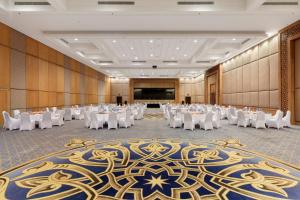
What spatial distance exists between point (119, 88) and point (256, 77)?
2089cm

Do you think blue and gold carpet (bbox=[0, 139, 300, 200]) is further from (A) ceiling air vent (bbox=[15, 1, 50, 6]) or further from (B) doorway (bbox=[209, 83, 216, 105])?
(B) doorway (bbox=[209, 83, 216, 105])

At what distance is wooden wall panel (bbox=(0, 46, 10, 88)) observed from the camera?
8.49 metres

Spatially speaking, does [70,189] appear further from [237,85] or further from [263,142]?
[237,85]

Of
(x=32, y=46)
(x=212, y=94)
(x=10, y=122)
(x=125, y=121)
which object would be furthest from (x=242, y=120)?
(x=32, y=46)

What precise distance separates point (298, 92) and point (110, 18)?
9.31 m

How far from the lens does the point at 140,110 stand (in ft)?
42.9

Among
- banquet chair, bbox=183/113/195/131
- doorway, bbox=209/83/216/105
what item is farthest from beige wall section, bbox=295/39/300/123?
doorway, bbox=209/83/216/105

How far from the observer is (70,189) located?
2.78 meters

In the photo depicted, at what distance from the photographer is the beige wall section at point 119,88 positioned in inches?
1153

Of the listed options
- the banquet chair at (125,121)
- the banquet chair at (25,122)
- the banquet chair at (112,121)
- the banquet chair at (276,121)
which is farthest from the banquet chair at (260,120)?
the banquet chair at (25,122)

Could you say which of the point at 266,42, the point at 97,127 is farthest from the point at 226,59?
the point at 97,127

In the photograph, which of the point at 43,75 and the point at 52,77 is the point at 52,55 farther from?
the point at 43,75

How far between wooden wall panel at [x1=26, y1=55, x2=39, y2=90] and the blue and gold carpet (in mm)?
7612

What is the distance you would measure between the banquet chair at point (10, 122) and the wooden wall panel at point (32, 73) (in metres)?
2.90
